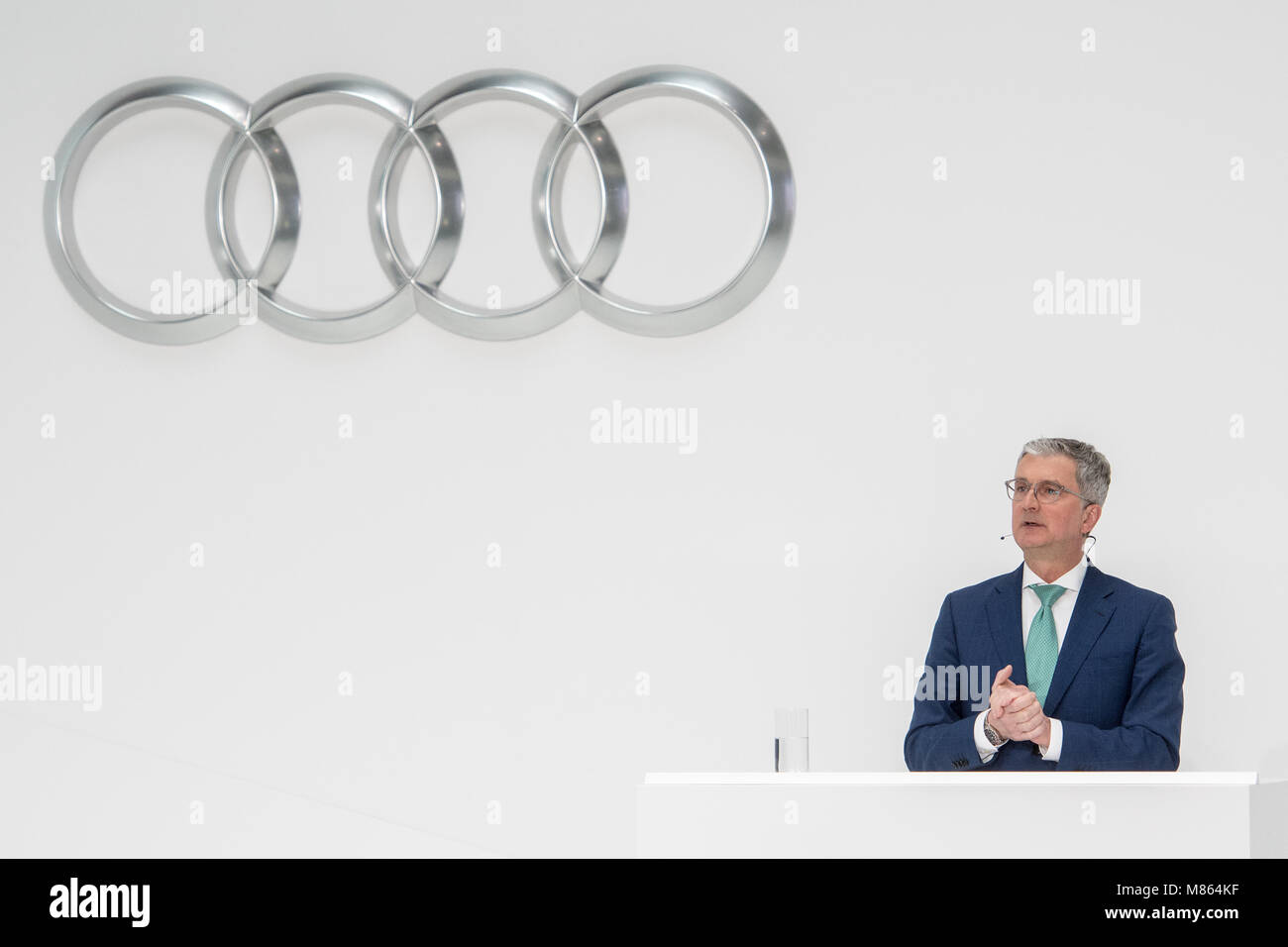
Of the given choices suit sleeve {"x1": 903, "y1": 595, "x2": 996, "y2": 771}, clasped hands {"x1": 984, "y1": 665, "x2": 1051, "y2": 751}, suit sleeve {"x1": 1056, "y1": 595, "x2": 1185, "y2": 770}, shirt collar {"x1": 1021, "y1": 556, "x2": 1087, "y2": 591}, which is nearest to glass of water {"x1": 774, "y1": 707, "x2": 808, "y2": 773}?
suit sleeve {"x1": 903, "y1": 595, "x2": 996, "y2": 771}

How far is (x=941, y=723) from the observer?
8.94ft

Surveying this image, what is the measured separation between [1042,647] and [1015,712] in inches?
16.8

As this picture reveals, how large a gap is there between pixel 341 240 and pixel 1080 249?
5.90 feet

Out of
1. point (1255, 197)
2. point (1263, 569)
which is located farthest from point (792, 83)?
point (1263, 569)

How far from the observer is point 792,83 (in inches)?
135

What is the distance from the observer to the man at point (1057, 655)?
2549 millimetres

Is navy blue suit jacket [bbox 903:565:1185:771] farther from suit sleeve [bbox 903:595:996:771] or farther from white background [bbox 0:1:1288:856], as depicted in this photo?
white background [bbox 0:1:1288:856]

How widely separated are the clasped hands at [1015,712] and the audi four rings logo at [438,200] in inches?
49.5

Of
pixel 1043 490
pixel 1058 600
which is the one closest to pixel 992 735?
pixel 1058 600

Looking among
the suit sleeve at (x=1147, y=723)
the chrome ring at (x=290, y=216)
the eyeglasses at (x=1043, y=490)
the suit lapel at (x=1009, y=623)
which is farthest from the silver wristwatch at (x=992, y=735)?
the chrome ring at (x=290, y=216)

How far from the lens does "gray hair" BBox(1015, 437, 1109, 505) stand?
290 centimetres

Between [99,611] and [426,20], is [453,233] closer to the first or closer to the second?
[426,20]

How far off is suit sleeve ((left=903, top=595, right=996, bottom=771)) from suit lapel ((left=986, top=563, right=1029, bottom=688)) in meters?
0.07

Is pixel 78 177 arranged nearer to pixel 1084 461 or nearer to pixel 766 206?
pixel 766 206
